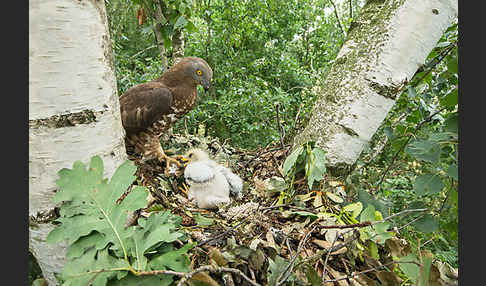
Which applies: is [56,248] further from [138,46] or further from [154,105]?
[138,46]

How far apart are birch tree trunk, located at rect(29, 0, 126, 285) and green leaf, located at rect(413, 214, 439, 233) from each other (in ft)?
2.68

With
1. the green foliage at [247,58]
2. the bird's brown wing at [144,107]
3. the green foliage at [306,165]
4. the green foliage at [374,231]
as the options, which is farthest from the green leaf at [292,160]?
the green foliage at [247,58]

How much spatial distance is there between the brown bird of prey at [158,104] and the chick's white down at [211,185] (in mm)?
255

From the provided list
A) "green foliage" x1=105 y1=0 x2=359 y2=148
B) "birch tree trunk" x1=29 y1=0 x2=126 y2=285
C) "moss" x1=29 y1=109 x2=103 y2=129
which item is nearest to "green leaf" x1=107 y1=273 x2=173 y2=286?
"birch tree trunk" x1=29 y1=0 x2=126 y2=285

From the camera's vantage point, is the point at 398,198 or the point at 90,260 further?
the point at 398,198

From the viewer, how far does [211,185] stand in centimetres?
132

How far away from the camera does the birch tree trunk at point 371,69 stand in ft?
2.90

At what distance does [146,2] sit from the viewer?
5.61 ft

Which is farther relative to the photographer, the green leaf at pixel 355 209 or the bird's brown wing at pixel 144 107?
the bird's brown wing at pixel 144 107

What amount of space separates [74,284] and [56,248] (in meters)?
0.14

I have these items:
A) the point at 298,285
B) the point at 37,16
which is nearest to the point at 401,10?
the point at 298,285

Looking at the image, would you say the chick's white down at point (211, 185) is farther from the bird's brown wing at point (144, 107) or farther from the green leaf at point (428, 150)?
the green leaf at point (428, 150)

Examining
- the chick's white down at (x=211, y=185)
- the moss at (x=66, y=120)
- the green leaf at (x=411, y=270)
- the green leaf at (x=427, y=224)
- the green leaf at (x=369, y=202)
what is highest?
the moss at (x=66, y=120)

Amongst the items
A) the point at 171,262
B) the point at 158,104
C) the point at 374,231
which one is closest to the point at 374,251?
the point at 374,231
